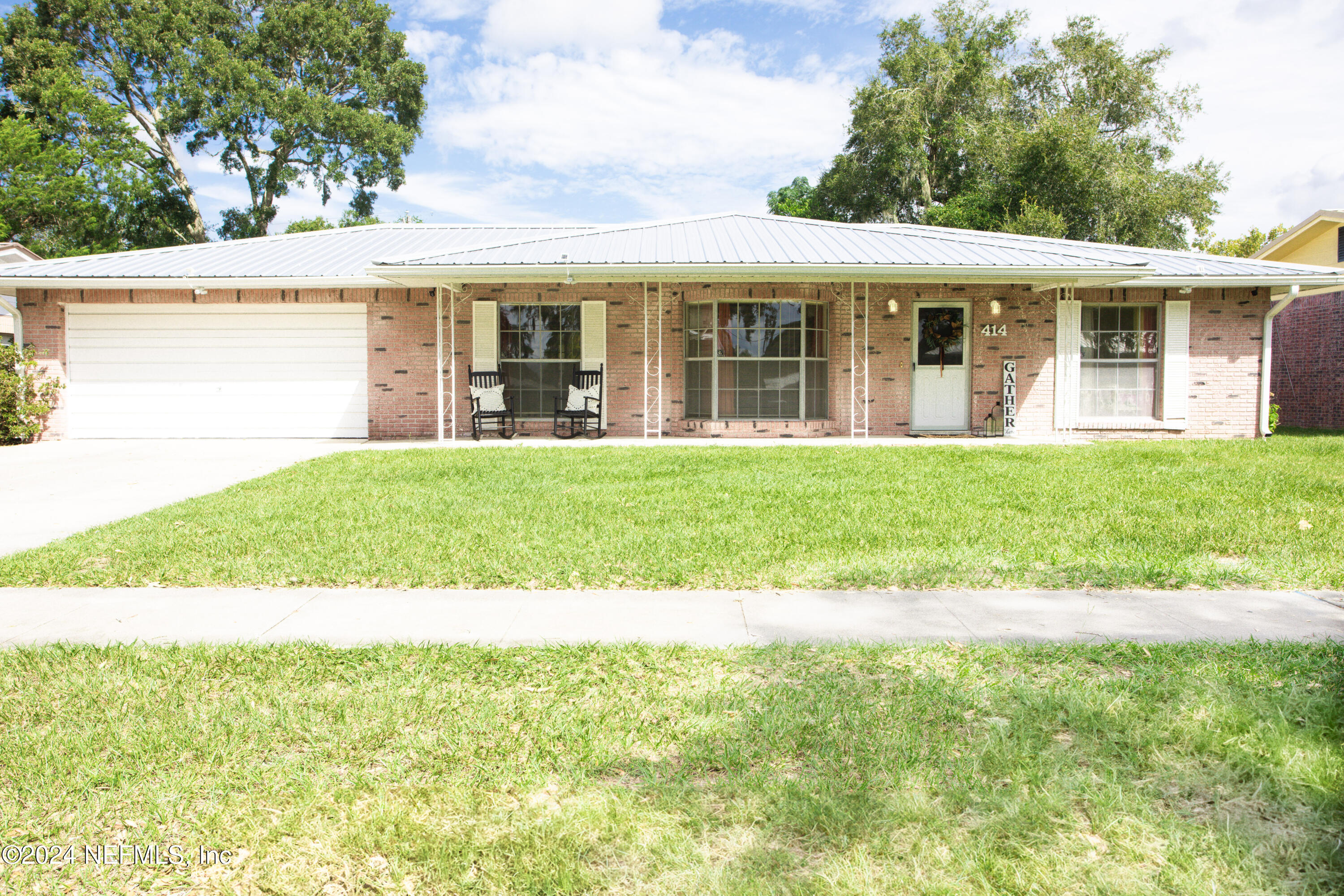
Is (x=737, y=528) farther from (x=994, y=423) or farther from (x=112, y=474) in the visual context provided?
(x=994, y=423)

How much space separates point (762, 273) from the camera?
12117 millimetres

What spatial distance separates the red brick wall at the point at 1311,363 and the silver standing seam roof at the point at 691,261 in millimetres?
4433

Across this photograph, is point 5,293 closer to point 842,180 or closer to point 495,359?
point 495,359

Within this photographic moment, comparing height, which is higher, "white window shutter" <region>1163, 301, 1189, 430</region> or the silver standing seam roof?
the silver standing seam roof

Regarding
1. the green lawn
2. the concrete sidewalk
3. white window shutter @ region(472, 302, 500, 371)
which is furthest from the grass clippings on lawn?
white window shutter @ region(472, 302, 500, 371)

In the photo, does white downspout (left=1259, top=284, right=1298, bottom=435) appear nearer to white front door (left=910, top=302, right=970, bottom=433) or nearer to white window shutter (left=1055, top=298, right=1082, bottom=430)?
white window shutter (left=1055, top=298, right=1082, bottom=430)

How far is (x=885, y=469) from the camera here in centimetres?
907

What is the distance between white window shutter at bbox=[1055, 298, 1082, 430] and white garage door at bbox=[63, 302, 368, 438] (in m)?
11.7

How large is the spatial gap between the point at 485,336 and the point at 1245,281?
487 inches

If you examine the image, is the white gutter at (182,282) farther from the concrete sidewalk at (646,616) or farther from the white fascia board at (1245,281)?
the white fascia board at (1245,281)

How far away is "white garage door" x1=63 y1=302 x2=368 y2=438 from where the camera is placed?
14008 mm

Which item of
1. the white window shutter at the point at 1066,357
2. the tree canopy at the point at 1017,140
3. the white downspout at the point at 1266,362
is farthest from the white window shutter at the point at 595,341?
the tree canopy at the point at 1017,140

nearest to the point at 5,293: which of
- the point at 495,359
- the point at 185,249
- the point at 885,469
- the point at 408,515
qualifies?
the point at 185,249

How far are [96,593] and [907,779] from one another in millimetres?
4491
